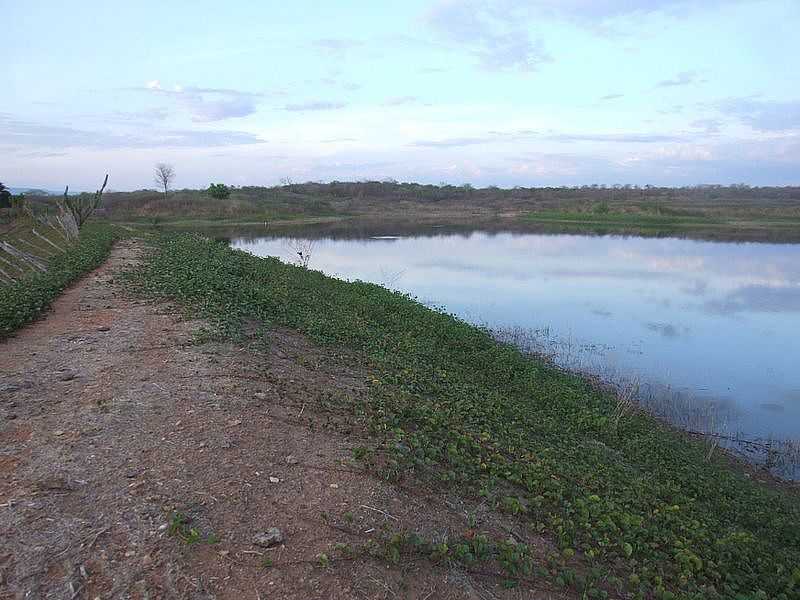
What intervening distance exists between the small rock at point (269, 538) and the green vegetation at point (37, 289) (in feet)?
18.1

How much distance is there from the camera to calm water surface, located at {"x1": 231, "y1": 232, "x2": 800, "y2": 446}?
12.0 metres

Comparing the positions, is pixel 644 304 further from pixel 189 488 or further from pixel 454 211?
pixel 454 211

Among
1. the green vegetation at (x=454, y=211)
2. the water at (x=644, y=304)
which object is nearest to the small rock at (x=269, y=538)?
the water at (x=644, y=304)

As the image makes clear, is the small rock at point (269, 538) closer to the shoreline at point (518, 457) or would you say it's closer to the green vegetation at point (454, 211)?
the shoreline at point (518, 457)

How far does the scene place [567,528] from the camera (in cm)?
448

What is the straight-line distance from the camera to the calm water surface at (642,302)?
12.0m

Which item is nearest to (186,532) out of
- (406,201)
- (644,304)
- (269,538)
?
(269,538)

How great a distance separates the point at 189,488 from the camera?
3992 millimetres

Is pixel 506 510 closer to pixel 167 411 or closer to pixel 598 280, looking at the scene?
pixel 167 411

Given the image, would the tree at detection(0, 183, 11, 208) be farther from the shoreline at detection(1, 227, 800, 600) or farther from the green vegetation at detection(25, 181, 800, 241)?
the shoreline at detection(1, 227, 800, 600)

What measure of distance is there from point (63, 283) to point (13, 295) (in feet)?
6.66

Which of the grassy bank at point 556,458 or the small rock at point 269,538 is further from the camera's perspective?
the grassy bank at point 556,458

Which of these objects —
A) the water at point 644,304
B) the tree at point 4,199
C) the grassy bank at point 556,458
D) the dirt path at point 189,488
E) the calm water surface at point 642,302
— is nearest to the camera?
the dirt path at point 189,488

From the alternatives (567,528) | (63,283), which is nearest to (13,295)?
(63,283)
